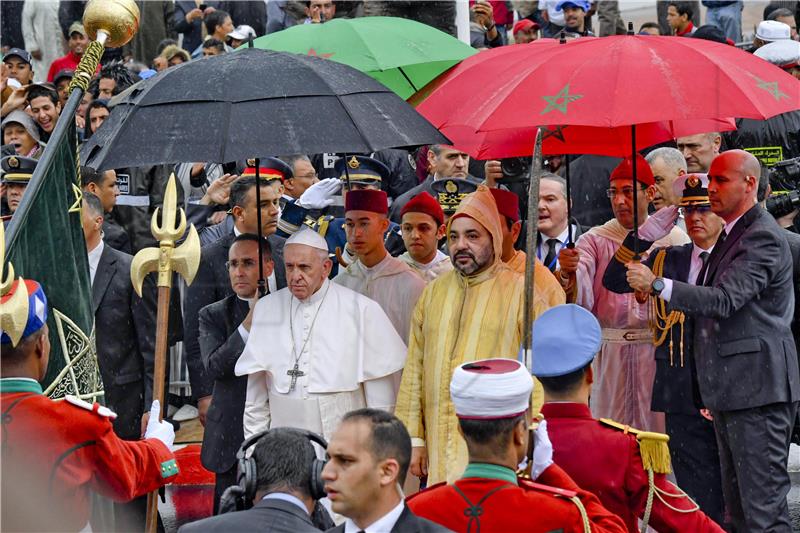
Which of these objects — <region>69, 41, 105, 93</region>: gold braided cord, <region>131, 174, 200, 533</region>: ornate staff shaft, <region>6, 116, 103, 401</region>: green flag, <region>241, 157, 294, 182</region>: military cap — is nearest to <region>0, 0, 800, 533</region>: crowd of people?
<region>241, 157, 294, 182</region>: military cap

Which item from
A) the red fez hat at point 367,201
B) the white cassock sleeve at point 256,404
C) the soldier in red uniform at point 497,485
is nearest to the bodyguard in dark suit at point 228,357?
the white cassock sleeve at point 256,404

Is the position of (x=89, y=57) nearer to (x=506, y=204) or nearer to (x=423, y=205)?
(x=506, y=204)

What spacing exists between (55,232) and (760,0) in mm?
16560

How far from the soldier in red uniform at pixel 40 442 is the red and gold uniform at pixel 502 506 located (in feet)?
4.51

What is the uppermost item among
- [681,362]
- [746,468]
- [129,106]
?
[129,106]

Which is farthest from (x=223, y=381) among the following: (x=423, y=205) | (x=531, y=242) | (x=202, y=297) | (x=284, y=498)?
(x=284, y=498)

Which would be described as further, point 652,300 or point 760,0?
point 760,0

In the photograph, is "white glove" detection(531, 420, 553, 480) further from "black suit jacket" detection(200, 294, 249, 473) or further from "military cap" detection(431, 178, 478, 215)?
"military cap" detection(431, 178, 478, 215)

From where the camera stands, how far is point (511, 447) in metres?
4.54

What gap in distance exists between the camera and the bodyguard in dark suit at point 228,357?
762 centimetres

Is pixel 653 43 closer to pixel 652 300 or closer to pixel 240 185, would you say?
pixel 652 300

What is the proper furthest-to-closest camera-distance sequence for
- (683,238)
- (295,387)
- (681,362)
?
(683,238) < (681,362) < (295,387)

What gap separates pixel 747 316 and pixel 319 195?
3.00 m

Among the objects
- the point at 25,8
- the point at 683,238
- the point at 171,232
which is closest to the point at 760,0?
the point at 25,8
